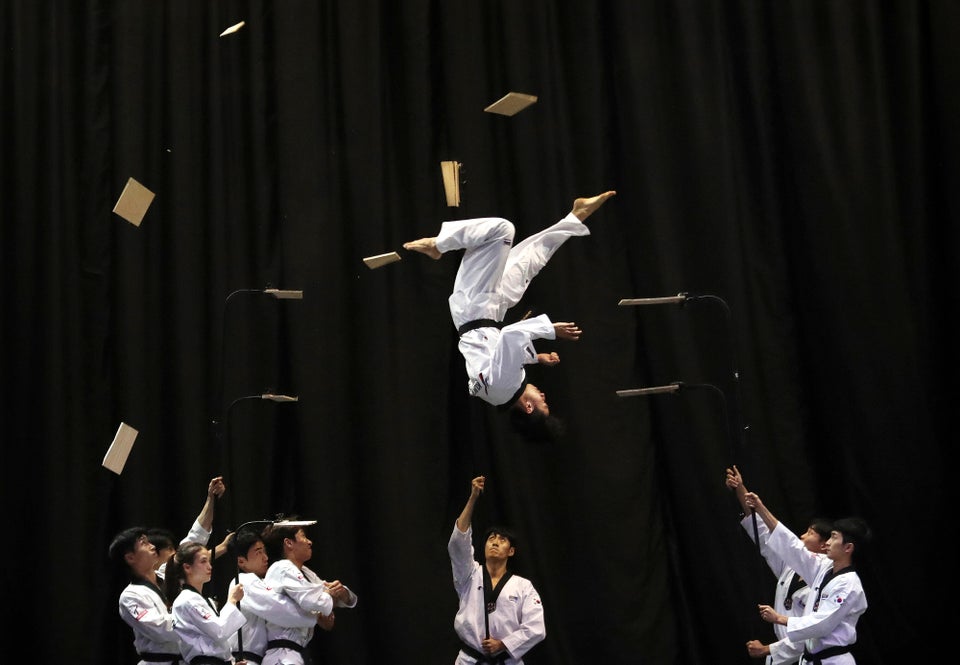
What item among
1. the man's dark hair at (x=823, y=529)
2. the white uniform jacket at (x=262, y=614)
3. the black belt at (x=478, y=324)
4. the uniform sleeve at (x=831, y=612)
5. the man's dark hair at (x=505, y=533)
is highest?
the black belt at (x=478, y=324)

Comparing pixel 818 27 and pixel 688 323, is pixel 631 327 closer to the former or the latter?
pixel 688 323

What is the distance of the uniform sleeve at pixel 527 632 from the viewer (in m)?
5.55

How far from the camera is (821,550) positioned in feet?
18.1

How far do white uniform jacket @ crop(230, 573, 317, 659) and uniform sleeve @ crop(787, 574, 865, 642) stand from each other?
7.55 ft

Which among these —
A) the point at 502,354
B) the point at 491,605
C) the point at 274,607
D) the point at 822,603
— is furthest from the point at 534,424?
the point at 822,603

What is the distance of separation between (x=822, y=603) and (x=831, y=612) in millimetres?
74

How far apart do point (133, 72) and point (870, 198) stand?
4652 mm

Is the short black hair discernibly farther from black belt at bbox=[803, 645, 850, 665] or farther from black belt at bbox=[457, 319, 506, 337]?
black belt at bbox=[803, 645, 850, 665]

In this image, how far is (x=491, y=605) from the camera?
5.66 m

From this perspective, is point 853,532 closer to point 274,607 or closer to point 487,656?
point 487,656

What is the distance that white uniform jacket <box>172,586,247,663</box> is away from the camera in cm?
480

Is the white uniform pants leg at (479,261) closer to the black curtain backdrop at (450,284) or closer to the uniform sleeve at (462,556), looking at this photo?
the uniform sleeve at (462,556)

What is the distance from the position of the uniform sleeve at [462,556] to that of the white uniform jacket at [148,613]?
146 centimetres

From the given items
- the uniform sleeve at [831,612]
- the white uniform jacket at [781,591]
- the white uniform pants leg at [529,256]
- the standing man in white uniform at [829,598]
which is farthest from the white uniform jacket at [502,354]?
the uniform sleeve at [831,612]
